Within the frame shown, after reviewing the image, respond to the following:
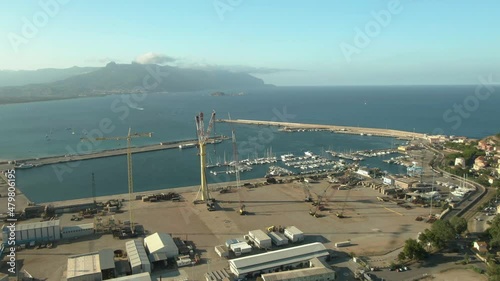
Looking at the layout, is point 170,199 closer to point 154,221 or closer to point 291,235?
point 154,221

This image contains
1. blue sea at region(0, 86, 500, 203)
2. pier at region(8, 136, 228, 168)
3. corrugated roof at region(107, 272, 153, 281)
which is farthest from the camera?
pier at region(8, 136, 228, 168)

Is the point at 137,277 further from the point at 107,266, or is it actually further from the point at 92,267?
the point at 92,267

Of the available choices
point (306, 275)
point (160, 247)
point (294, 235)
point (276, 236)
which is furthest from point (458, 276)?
point (160, 247)

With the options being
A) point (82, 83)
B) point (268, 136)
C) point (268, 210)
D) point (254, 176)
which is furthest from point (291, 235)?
point (82, 83)

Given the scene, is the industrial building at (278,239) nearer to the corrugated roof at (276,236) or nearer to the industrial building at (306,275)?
the corrugated roof at (276,236)

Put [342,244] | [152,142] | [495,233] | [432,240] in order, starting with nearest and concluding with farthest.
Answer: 1. [432,240]
2. [495,233]
3. [342,244]
4. [152,142]

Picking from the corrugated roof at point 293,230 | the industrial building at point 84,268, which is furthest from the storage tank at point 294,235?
the industrial building at point 84,268

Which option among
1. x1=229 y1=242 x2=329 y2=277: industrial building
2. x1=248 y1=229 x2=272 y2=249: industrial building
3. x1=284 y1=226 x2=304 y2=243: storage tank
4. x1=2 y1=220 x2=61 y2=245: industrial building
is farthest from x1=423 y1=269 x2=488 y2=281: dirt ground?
x1=2 y1=220 x2=61 y2=245: industrial building

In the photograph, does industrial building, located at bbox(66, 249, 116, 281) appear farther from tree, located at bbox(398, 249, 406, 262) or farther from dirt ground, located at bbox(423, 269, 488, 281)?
dirt ground, located at bbox(423, 269, 488, 281)
